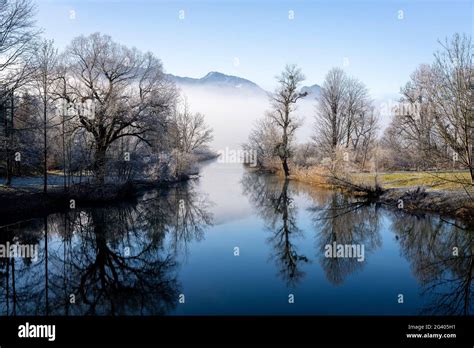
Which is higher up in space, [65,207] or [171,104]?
[171,104]

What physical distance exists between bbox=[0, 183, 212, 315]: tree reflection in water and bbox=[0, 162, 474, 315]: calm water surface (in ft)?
0.13

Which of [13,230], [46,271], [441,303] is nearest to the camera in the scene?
[441,303]

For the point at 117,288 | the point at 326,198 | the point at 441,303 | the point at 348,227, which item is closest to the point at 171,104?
the point at 326,198

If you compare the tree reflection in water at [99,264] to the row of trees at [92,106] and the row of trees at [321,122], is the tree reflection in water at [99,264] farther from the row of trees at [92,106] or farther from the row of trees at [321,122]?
the row of trees at [321,122]

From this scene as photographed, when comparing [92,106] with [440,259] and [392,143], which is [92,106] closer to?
[440,259]

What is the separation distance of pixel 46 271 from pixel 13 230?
5712 mm

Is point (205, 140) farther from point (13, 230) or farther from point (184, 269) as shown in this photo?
point (184, 269)

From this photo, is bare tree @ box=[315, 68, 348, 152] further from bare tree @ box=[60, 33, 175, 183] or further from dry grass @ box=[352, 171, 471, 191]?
bare tree @ box=[60, 33, 175, 183]

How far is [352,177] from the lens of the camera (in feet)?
89.4

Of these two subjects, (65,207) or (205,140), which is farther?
(205,140)

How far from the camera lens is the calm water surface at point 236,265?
8445mm

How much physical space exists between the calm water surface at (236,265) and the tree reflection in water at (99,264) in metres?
0.04

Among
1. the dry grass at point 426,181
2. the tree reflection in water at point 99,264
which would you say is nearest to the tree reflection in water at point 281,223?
the tree reflection in water at point 99,264

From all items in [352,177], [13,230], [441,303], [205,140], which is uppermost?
[205,140]
